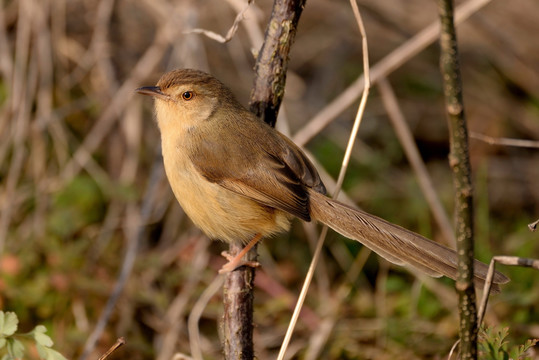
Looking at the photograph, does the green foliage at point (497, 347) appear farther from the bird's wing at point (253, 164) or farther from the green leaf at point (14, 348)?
the green leaf at point (14, 348)

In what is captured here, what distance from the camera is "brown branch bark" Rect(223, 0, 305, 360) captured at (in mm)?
2744

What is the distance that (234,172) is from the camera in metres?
3.22

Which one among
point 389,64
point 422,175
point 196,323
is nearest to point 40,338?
point 196,323

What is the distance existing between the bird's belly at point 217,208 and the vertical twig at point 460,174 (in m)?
1.44

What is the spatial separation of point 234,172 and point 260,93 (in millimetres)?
444

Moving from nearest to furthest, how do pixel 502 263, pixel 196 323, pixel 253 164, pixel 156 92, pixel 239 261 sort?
1. pixel 502 263
2. pixel 239 261
3. pixel 253 164
4. pixel 156 92
5. pixel 196 323

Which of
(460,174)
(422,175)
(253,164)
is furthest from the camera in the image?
(422,175)

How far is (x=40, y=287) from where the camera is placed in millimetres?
4293

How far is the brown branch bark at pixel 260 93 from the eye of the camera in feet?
9.00

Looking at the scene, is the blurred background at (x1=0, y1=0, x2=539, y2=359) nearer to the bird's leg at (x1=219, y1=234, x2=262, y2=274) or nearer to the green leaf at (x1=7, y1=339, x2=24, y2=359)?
the bird's leg at (x1=219, y1=234, x2=262, y2=274)

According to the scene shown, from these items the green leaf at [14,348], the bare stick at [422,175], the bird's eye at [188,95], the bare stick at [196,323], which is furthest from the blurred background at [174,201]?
the green leaf at [14,348]

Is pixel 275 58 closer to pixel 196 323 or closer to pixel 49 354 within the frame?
pixel 49 354

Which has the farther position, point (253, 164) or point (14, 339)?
point (253, 164)

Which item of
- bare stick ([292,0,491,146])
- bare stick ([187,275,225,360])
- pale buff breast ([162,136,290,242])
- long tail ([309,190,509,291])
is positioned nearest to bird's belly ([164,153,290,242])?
pale buff breast ([162,136,290,242])
